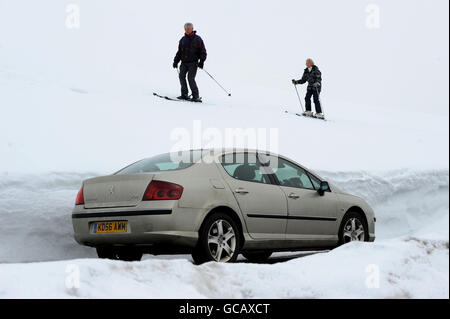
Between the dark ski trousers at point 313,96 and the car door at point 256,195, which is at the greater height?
the dark ski trousers at point 313,96

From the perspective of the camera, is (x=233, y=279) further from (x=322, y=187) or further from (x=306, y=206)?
(x=322, y=187)

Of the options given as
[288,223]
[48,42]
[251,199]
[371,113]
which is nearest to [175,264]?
[251,199]

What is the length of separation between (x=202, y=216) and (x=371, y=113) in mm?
19700

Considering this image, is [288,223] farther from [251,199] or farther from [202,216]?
[202,216]

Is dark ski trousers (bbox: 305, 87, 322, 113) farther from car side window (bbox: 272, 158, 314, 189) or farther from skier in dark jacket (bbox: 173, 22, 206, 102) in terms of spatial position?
car side window (bbox: 272, 158, 314, 189)

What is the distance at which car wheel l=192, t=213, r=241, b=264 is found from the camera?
6152mm

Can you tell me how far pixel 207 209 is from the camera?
6.21m

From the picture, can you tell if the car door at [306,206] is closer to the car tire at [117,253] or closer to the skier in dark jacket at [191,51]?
the car tire at [117,253]

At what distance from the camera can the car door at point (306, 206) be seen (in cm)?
732

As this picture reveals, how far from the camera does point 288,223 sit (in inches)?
284

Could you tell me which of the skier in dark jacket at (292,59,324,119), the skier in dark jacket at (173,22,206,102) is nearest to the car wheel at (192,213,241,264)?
the skier in dark jacket at (173,22,206,102)

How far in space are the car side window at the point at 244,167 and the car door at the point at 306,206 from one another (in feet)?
0.91

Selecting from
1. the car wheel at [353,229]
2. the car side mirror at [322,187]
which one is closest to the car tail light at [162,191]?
the car side mirror at [322,187]

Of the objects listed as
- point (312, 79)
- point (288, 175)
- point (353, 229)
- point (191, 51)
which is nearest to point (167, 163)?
point (288, 175)
